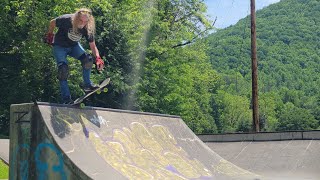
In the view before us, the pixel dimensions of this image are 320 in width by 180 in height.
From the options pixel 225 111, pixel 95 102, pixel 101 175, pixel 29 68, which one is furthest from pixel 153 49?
pixel 225 111

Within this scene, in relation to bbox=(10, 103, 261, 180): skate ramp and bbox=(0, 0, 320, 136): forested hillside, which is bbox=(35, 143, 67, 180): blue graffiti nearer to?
bbox=(10, 103, 261, 180): skate ramp

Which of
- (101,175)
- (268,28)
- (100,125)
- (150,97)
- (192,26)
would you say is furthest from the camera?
(268,28)

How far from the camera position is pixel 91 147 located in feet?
23.9

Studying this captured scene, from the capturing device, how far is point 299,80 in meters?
90.6

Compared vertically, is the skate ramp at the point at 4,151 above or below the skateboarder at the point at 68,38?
below

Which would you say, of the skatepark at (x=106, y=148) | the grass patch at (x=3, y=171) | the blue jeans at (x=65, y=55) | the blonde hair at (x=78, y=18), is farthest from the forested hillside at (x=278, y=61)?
the blonde hair at (x=78, y=18)

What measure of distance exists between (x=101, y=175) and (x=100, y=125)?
5.55ft

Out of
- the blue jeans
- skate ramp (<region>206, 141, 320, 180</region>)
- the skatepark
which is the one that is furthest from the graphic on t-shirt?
skate ramp (<region>206, 141, 320, 180</region>)

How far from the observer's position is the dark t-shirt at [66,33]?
779 cm

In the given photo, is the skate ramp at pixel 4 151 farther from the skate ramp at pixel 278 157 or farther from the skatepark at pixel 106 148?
the skate ramp at pixel 278 157

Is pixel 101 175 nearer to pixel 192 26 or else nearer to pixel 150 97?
pixel 150 97

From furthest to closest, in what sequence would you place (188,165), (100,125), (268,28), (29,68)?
1. (268,28)
2. (29,68)
3. (188,165)
4. (100,125)

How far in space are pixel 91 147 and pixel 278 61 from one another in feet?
282

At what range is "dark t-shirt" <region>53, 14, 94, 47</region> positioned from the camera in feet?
25.6
